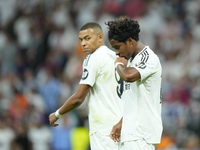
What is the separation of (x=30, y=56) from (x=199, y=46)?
5788 millimetres

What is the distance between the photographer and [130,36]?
454 cm

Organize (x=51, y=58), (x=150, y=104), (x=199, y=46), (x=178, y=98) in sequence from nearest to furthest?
(x=150, y=104) → (x=178, y=98) → (x=199, y=46) → (x=51, y=58)

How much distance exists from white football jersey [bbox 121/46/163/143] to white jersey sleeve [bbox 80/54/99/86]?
0.73 m

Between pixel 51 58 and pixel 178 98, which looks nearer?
pixel 178 98

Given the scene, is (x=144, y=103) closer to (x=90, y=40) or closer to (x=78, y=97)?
(x=78, y=97)

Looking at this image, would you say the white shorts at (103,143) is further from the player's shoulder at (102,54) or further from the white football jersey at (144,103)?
the player's shoulder at (102,54)

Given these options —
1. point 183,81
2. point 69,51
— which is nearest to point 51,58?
point 69,51

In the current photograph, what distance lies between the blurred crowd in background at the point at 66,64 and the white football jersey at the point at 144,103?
5818 mm

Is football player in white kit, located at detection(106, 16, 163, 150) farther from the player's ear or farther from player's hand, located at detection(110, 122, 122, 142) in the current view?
player's hand, located at detection(110, 122, 122, 142)

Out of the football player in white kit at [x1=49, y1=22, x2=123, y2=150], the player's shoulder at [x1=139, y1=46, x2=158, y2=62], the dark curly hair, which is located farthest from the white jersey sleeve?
the player's shoulder at [x1=139, y1=46, x2=158, y2=62]

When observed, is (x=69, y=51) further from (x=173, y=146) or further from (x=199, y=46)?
(x=173, y=146)

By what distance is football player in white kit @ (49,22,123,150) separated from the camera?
203 inches

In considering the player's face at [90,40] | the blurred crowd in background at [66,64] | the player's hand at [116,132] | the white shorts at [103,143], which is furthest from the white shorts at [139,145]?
the blurred crowd in background at [66,64]

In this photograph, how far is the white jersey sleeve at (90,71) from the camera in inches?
203
